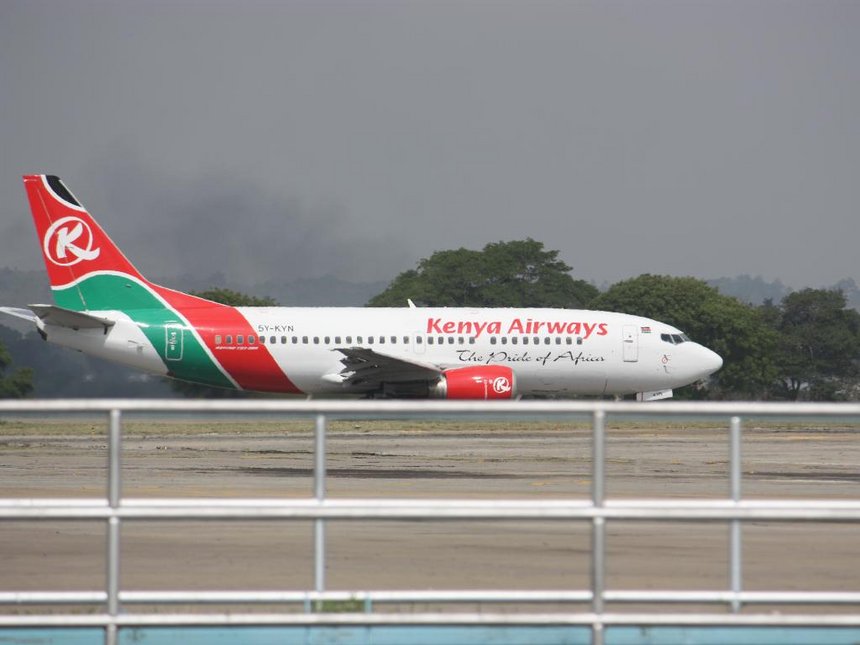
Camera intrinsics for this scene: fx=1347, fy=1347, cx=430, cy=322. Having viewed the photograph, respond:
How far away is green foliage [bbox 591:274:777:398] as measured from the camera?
76.1m

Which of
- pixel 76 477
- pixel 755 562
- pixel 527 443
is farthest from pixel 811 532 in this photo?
pixel 76 477

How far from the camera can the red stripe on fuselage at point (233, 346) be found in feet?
108

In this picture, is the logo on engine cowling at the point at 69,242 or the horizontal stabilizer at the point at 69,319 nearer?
the horizontal stabilizer at the point at 69,319

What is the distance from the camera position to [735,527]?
7.07 m

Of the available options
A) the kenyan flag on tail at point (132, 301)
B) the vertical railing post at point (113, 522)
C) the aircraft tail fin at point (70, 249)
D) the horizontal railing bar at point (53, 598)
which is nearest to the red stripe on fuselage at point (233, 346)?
the kenyan flag on tail at point (132, 301)

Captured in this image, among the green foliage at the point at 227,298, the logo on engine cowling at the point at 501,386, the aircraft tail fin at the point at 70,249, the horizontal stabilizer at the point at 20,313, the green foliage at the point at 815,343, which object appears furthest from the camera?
the green foliage at the point at 815,343

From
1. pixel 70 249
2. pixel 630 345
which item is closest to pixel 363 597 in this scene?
pixel 630 345

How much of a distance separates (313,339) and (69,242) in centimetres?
664

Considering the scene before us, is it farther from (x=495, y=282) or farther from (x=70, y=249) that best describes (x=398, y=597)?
(x=495, y=282)

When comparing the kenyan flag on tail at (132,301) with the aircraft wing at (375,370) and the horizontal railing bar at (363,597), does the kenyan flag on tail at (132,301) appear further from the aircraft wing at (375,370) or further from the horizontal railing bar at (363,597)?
the horizontal railing bar at (363,597)

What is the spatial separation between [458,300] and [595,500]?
80207mm

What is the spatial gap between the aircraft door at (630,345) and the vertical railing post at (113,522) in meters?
28.4

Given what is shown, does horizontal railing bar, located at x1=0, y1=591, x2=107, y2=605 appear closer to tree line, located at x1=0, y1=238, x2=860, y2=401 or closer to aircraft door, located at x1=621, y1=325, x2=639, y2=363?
aircraft door, located at x1=621, y1=325, x2=639, y2=363

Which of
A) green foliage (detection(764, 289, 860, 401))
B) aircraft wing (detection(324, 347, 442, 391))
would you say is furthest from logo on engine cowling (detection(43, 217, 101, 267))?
green foliage (detection(764, 289, 860, 401))
